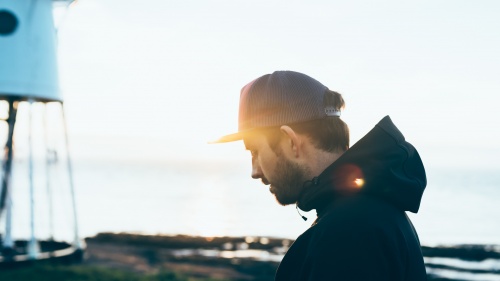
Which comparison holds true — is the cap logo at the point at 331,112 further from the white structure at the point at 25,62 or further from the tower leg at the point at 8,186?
the tower leg at the point at 8,186

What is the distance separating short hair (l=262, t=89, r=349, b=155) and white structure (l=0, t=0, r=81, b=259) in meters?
12.1

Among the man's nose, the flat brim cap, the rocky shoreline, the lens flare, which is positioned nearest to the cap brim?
the flat brim cap

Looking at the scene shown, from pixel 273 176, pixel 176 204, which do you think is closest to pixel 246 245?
pixel 273 176

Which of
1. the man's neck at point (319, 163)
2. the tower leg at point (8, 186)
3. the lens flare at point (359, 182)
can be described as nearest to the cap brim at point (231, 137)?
the man's neck at point (319, 163)

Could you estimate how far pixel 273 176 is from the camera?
256cm

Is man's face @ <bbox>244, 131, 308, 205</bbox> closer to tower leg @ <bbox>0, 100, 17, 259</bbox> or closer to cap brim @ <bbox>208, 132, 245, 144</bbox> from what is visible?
cap brim @ <bbox>208, 132, 245, 144</bbox>

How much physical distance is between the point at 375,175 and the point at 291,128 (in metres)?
0.37

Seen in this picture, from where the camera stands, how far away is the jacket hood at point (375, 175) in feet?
7.41

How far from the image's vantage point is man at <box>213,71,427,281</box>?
6.64 feet

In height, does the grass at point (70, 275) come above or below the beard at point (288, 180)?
below

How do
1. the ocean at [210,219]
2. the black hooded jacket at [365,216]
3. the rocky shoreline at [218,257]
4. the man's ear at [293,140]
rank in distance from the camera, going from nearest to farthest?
the black hooded jacket at [365,216], the man's ear at [293,140], the rocky shoreline at [218,257], the ocean at [210,219]

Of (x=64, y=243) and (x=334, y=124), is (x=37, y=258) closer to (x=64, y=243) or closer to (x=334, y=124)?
(x=64, y=243)

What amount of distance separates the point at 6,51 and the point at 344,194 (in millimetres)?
12695

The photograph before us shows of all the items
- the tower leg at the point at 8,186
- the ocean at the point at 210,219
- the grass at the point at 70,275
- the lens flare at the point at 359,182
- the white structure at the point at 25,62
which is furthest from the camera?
the ocean at the point at 210,219
